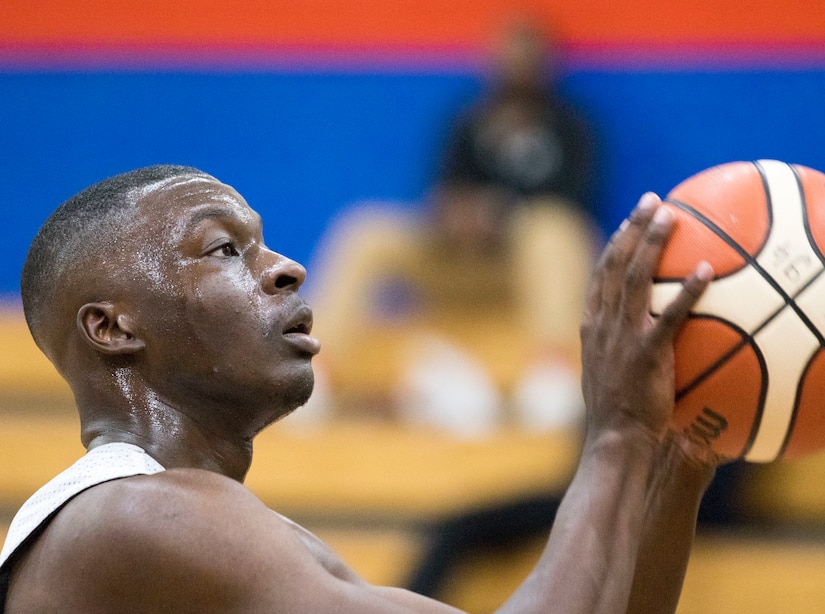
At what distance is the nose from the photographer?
105 inches

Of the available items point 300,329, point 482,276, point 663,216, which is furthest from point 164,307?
point 482,276

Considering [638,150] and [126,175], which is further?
[638,150]

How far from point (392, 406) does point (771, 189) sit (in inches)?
172

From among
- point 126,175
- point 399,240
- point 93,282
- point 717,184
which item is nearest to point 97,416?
point 93,282

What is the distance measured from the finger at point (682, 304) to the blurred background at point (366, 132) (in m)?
3.35

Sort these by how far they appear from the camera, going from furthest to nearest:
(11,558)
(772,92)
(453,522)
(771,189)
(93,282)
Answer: (772,92) < (453,522) < (771,189) < (93,282) < (11,558)

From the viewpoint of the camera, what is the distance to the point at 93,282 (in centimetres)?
258

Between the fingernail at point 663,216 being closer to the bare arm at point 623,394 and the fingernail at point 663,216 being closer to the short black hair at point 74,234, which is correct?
the bare arm at point 623,394

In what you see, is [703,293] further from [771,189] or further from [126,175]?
[126,175]

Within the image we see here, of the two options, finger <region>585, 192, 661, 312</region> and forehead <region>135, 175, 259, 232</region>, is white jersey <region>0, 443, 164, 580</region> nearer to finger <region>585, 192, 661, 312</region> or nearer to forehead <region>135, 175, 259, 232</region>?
forehead <region>135, 175, 259, 232</region>

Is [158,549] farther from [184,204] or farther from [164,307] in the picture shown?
[184,204]

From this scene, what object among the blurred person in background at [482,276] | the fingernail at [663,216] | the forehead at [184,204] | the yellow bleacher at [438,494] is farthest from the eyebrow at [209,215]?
the blurred person in background at [482,276]

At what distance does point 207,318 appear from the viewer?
8.49 feet

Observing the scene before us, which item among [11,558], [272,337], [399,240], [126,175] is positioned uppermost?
[399,240]
